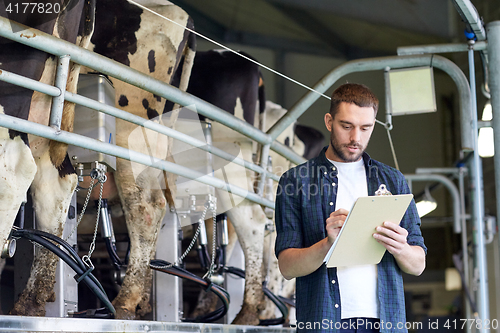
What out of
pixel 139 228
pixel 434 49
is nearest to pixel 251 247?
pixel 139 228

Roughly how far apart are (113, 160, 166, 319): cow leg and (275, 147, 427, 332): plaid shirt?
4.72 ft

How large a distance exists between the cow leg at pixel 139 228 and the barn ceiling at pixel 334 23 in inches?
267

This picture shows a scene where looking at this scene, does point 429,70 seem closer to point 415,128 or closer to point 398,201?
point 398,201

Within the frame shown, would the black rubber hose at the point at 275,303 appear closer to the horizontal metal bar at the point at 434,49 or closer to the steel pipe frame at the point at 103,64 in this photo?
the steel pipe frame at the point at 103,64

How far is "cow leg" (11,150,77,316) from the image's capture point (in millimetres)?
2572

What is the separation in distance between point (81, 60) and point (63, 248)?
876 millimetres

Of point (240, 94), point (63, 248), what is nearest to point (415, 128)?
point (240, 94)

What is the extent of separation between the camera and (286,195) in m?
2.06

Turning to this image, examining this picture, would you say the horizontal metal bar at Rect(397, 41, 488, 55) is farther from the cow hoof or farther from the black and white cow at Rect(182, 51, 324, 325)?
the cow hoof

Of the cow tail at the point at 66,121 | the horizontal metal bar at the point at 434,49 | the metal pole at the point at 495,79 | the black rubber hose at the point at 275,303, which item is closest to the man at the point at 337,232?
the cow tail at the point at 66,121

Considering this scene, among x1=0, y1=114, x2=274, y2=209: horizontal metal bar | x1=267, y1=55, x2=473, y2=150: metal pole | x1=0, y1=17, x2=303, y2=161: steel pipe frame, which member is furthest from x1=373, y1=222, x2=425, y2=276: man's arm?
x1=267, y1=55, x2=473, y2=150: metal pole

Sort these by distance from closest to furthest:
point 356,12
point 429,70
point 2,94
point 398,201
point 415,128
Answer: point 398,201, point 2,94, point 429,70, point 356,12, point 415,128

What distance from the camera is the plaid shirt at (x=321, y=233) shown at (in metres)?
1.90

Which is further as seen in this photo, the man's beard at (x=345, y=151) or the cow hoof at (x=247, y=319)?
the cow hoof at (x=247, y=319)
